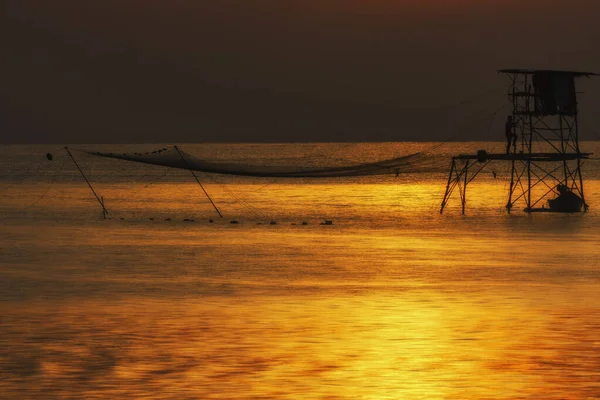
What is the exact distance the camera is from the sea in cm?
1255

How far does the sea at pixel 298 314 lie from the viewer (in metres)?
12.6

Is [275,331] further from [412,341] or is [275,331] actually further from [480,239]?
[480,239]

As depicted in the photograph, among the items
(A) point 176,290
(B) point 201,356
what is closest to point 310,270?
(A) point 176,290

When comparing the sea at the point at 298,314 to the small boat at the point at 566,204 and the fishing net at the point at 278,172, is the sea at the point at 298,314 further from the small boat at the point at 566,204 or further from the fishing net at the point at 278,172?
the small boat at the point at 566,204

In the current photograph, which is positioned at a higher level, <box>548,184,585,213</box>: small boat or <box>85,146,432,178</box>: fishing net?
<box>85,146,432,178</box>: fishing net

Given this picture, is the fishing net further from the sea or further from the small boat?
the small boat

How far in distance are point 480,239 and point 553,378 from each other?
2486cm

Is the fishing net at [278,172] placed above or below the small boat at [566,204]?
above

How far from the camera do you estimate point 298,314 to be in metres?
18.0

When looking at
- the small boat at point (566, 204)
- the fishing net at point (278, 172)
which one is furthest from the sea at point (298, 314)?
the small boat at point (566, 204)

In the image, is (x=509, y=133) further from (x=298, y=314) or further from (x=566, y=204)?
(x=298, y=314)

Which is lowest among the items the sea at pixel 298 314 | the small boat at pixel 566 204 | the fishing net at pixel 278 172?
the small boat at pixel 566 204

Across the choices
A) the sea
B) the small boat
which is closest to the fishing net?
the sea

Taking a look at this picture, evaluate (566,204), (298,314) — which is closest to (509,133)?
(566,204)
